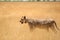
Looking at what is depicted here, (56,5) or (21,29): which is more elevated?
(56,5)

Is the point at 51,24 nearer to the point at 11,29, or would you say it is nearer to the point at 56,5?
the point at 56,5

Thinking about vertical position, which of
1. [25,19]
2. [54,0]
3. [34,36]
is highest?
[54,0]

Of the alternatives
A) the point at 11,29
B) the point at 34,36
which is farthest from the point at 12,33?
the point at 34,36

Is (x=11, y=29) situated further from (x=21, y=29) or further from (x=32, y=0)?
(x=32, y=0)

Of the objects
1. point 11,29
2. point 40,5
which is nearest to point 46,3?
point 40,5

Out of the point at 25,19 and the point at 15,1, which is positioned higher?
the point at 15,1
